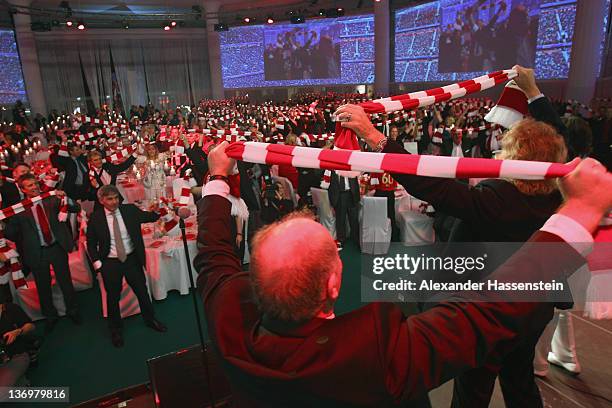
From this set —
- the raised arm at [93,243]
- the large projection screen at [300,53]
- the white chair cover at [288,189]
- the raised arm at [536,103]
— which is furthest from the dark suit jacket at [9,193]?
the large projection screen at [300,53]

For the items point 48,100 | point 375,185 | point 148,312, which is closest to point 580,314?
point 375,185

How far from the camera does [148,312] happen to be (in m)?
4.12

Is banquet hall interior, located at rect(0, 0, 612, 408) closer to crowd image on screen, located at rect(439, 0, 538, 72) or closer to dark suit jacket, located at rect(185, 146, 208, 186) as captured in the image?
dark suit jacket, located at rect(185, 146, 208, 186)

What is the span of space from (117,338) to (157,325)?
14.9 inches

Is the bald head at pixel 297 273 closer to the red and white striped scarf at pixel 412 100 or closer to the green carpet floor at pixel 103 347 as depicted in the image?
the red and white striped scarf at pixel 412 100

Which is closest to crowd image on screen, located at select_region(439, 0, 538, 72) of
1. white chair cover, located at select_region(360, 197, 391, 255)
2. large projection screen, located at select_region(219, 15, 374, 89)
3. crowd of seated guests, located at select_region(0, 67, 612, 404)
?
crowd of seated guests, located at select_region(0, 67, 612, 404)

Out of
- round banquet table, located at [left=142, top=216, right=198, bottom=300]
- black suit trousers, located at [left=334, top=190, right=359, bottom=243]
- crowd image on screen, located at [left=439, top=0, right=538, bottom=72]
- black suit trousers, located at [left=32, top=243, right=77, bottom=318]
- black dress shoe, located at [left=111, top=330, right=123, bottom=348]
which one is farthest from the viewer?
crowd image on screen, located at [left=439, top=0, right=538, bottom=72]

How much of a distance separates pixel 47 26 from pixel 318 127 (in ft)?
43.6

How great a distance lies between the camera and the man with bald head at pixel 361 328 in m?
0.90

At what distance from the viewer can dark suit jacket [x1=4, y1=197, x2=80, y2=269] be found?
3.91m

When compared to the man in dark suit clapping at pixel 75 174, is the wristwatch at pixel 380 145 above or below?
above

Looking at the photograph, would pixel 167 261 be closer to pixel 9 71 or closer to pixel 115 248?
pixel 115 248

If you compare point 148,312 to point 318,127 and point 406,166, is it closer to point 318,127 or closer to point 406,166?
point 406,166

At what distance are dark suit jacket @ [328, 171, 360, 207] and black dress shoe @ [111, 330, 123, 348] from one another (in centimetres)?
A: 314
